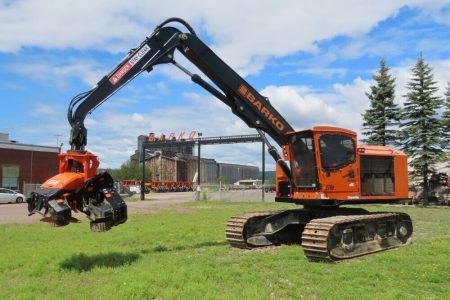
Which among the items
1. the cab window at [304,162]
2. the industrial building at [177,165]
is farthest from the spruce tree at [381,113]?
the industrial building at [177,165]

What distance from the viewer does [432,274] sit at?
8953 mm

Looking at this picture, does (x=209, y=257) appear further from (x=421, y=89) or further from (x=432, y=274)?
(x=421, y=89)

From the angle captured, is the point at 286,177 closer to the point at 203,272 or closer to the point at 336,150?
the point at 336,150

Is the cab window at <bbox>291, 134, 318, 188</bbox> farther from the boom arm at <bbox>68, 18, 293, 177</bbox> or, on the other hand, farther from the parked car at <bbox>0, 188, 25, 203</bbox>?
the parked car at <bbox>0, 188, 25, 203</bbox>

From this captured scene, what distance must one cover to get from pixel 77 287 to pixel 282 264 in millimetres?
4184

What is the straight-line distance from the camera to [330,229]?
35.2ft

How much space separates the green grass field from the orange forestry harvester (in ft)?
2.12

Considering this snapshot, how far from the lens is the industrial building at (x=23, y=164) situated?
53.0m

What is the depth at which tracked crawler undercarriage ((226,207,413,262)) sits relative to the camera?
11.0 m

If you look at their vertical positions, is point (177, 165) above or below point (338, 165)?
above

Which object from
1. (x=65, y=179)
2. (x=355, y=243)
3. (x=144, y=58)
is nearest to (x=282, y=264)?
(x=355, y=243)

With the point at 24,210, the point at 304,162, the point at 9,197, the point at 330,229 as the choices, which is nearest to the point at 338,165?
the point at 304,162

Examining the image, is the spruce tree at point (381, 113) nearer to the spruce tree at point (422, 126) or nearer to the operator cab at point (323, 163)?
the spruce tree at point (422, 126)

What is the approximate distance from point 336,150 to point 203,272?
4946 millimetres
